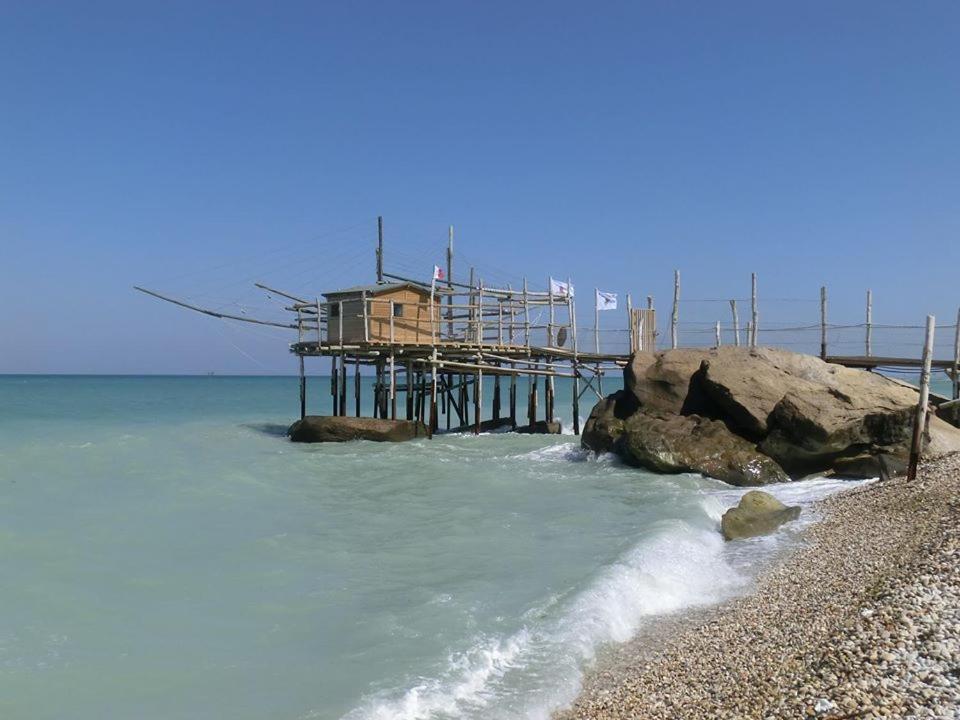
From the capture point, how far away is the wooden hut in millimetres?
26188

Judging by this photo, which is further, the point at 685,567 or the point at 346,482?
the point at 346,482

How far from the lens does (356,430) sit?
25.2 meters

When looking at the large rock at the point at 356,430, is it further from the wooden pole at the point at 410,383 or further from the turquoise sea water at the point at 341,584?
the turquoise sea water at the point at 341,584

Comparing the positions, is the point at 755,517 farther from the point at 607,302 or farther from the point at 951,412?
the point at 607,302

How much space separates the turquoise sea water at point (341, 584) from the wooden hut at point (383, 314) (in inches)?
329

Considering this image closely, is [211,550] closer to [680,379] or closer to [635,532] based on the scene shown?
[635,532]

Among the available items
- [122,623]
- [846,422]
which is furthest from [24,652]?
[846,422]

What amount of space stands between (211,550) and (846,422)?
12.5 m

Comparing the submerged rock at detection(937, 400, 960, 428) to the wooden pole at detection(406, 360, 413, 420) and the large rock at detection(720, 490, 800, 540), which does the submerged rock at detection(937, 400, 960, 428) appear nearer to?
the large rock at detection(720, 490, 800, 540)

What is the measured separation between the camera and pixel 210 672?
6.97 meters

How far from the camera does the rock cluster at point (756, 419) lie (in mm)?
16125

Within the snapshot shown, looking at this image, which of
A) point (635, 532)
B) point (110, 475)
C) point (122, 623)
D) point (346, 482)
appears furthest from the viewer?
point (110, 475)

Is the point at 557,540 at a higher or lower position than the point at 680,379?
lower

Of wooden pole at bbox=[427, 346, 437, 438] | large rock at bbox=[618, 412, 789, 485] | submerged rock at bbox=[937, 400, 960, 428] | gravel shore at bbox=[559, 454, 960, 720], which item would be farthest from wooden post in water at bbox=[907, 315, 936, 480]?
wooden pole at bbox=[427, 346, 437, 438]
